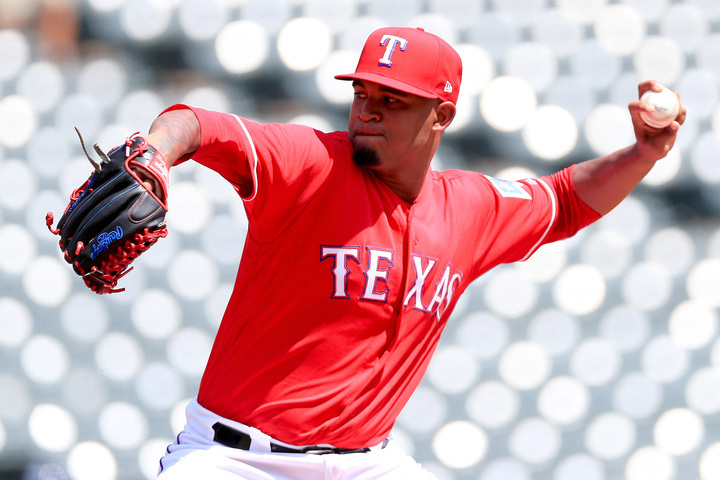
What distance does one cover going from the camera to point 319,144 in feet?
5.55

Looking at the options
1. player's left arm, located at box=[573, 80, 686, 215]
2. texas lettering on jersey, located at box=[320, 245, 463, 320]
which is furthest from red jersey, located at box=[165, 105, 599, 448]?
player's left arm, located at box=[573, 80, 686, 215]

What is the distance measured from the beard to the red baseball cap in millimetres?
147

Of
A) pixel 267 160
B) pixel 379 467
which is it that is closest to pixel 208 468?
pixel 379 467

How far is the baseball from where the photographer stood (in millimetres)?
2078

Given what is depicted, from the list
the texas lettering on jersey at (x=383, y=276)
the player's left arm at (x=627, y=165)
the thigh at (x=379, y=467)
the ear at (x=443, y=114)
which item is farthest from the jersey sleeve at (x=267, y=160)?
the player's left arm at (x=627, y=165)

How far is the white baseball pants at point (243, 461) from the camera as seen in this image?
1725mm

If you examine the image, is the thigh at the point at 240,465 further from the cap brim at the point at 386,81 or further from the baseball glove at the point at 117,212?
the cap brim at the point at 386,81

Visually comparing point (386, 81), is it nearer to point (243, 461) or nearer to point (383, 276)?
point (383, 276)

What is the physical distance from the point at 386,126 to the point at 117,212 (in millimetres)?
712

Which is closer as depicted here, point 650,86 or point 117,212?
point 117,212

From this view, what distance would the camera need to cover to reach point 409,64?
1.82 meters

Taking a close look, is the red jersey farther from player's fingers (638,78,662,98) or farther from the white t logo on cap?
player's fingers (638,78,662,98)

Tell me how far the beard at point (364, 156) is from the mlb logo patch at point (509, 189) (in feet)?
1.62

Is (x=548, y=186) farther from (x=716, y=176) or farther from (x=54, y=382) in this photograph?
(x=54, y=382)
